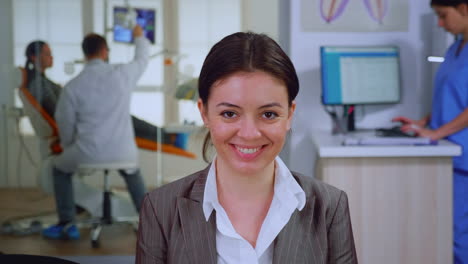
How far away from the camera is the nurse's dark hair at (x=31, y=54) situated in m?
4.22

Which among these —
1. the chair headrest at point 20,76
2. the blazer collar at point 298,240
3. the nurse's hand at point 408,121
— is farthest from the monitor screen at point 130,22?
the blazer collar at point 298,240

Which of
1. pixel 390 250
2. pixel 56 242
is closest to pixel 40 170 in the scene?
pixel 56 242

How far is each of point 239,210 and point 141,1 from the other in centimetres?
316

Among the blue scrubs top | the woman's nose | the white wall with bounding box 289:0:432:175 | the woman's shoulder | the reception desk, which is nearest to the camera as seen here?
the woman's nose

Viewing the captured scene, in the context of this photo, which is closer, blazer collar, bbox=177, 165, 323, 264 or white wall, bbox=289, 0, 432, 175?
blazer collar, bbox=177, 165, 323, 264

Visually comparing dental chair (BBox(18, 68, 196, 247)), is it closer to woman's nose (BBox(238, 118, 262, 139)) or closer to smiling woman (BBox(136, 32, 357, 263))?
smiling woman (BBox(136, 32, 357, 263))

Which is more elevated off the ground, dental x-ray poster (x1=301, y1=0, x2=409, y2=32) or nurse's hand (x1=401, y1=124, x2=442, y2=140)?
dental x-ray poster (x1=301, y1=0, x2=409, y2=32)

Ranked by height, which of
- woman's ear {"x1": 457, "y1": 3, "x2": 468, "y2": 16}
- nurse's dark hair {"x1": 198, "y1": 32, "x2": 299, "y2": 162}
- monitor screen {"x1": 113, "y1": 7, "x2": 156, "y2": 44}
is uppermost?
monitor screen {"x1": 113, "y1": 7, "x2": 156, "y2": 44}

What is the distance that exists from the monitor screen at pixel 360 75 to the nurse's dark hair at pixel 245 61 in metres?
1.87

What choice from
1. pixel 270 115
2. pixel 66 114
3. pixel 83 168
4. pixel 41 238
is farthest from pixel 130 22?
pixel 270 115

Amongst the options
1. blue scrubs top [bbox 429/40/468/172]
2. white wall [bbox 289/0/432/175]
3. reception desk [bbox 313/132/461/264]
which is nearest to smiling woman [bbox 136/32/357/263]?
reception desk [bbox 313/132/461/264]

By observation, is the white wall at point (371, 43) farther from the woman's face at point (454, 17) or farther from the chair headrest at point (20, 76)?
the chair headrest at point (20, 76)

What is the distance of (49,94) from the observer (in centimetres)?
425

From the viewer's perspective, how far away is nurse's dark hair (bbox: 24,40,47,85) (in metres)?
→ 4.22
